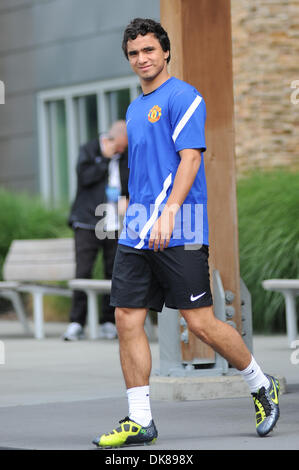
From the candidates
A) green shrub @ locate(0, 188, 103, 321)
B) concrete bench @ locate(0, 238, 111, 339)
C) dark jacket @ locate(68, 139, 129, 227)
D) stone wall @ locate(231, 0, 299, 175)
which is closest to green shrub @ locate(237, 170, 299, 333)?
dark jacket @ locate(68, 139, 129, 227)

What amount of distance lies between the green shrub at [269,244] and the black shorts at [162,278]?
19.8 ft

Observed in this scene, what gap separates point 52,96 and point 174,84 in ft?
53.2

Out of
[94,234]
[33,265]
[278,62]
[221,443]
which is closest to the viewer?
[221,443]

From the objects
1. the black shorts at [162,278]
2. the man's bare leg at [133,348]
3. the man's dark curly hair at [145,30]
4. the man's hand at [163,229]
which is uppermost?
the man's dark curly hair at [145,30]

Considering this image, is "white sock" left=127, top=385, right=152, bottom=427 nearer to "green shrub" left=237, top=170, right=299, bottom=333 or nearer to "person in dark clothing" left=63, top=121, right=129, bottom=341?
"green shrub" left=237, top=170, right=299, bottom=333

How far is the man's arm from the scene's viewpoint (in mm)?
5590

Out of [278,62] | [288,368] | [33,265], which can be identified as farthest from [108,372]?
[278,62]

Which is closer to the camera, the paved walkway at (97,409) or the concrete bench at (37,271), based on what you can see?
the paved walkway at (97,409)

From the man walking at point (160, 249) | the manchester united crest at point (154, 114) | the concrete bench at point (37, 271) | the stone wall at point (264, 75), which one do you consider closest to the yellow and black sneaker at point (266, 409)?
the man walking at point (160, 249)

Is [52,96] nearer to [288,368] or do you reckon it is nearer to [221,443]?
[288,368]

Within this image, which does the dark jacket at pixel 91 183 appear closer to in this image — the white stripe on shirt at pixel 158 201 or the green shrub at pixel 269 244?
the green shrub at pixel 269 244

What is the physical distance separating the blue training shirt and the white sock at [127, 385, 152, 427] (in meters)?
0.69

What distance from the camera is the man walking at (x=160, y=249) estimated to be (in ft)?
18.8

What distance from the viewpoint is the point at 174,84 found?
231 inches
